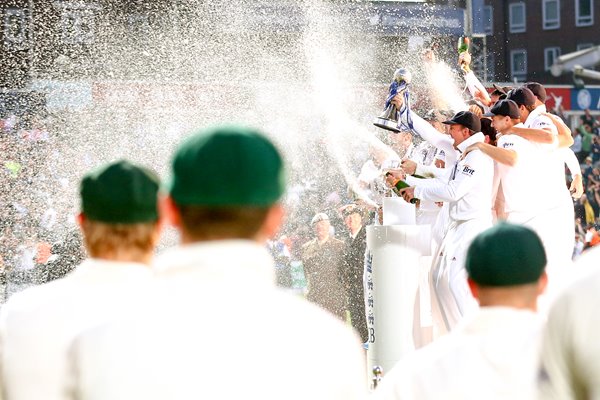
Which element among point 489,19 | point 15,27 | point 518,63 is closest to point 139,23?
point 15,27

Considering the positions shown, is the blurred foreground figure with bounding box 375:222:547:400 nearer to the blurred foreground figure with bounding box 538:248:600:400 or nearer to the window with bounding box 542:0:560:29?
the blurred foreground figure with bounding box 538:248:600:400

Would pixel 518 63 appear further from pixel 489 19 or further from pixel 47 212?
pixel 47 212

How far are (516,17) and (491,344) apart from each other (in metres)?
65.8

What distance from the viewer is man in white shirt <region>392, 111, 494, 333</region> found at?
9.73 m

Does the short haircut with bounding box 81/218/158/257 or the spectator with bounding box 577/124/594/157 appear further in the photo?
the spectator with bounding box 577/124/594/157

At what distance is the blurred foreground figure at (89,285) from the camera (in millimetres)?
2791

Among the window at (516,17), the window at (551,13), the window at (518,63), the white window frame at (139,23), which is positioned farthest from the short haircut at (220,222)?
the window at (516,17)

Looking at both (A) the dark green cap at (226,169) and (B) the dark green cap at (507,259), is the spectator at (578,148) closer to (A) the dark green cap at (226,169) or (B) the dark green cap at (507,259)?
(B) the dark green cap at (507,259)

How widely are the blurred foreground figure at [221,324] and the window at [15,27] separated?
18.6 m

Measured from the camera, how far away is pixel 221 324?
2.20 meters

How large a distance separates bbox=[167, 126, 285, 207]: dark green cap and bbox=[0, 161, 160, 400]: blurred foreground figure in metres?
0.49

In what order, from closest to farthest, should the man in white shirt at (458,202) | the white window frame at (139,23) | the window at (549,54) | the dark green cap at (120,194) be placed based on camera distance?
the dark green cap at (120,194) → the man in white shirt at (458,202) → the white window frame at (139,23) → the window at (549,54)

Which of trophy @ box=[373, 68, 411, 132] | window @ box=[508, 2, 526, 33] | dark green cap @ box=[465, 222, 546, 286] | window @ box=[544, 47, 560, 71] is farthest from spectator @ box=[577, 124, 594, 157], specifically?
window @ box=[508, 2, 526, 33]

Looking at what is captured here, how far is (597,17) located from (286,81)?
46.6 m
